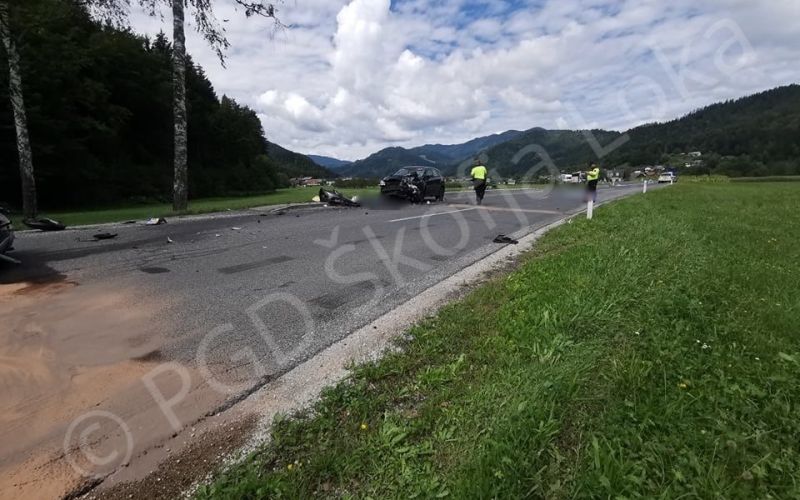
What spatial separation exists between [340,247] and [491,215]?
815 centimetres

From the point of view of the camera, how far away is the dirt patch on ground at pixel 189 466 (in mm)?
2219

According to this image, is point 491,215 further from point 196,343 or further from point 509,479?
point 509,479

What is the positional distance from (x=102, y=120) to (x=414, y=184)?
20.9m

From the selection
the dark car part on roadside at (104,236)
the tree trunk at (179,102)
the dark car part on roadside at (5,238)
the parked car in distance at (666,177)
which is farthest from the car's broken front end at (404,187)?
the parked car in distance at (666,177)

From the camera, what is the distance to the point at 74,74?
21.8m

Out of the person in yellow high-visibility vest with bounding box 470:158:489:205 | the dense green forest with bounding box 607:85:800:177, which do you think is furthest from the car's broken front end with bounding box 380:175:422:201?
the dense green forest with bounding box 607:85:800:177

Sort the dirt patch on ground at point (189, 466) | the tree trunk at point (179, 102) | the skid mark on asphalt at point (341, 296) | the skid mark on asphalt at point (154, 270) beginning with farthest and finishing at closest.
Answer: the tree trunk at point (179, 102), the skid mark on asphalt at point (154, 270), the skid mark on asphalt at point (341, 296), the dirt patch on ground at point (189, 466)

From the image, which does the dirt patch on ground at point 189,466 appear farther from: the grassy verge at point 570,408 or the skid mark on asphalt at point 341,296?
the skid mark on asphalt at point 341,296

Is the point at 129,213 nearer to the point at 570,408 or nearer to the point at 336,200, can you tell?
the point at 336,200

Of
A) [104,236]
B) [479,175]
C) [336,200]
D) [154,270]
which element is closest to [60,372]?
[154,270]

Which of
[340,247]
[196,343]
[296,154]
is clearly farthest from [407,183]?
[296,154]

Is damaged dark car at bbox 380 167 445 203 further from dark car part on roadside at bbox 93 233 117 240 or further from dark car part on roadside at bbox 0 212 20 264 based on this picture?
dark car part on roadside at bbox 0 212 20 264

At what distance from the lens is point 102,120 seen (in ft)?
86.4

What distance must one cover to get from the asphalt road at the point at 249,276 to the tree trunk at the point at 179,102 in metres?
4.37
